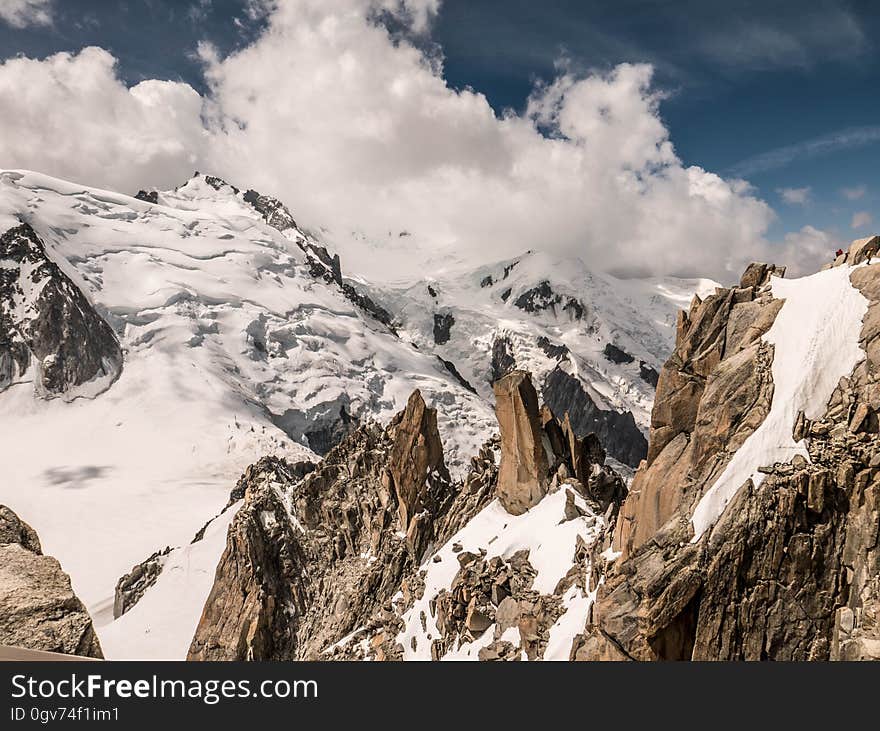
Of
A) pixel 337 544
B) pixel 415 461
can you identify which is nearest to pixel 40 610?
pixel 415 461

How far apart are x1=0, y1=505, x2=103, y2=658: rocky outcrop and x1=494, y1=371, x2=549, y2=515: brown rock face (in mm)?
34309

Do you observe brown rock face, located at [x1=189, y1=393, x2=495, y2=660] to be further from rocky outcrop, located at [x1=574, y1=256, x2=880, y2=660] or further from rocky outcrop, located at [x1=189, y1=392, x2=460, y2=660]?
rocky outcrop, located at [x1=574, y1=256, x2=880, y2=660]

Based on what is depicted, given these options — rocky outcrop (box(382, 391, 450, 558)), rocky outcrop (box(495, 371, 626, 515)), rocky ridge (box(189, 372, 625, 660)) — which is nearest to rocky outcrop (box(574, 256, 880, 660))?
rocky ridge (box(189, 372, 625, 660))

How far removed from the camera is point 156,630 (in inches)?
2857

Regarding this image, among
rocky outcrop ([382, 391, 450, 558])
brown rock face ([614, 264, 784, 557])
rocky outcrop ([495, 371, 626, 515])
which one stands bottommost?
brown rock face ([614, 264, 784, 557])

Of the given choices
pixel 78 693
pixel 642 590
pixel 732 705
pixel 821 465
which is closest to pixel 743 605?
pixel 642 590

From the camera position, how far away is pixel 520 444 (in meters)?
48.2

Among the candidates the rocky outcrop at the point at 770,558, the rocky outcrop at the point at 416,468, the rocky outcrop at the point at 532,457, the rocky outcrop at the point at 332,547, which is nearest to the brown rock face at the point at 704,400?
the rocky outcrop at the point at 770,558

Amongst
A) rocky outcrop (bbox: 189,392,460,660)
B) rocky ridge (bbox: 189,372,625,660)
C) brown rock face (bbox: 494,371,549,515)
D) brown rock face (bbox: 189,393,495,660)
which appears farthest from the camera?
rocky outcrop (bbox: 189,392,460,660)

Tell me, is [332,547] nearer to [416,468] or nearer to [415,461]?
[416,468]

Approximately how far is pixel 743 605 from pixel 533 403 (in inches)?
1069

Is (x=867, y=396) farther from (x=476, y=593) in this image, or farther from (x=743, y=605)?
(x=476, y=593)

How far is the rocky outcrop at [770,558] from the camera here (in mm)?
20906

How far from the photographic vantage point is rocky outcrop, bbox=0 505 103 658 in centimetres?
1337
